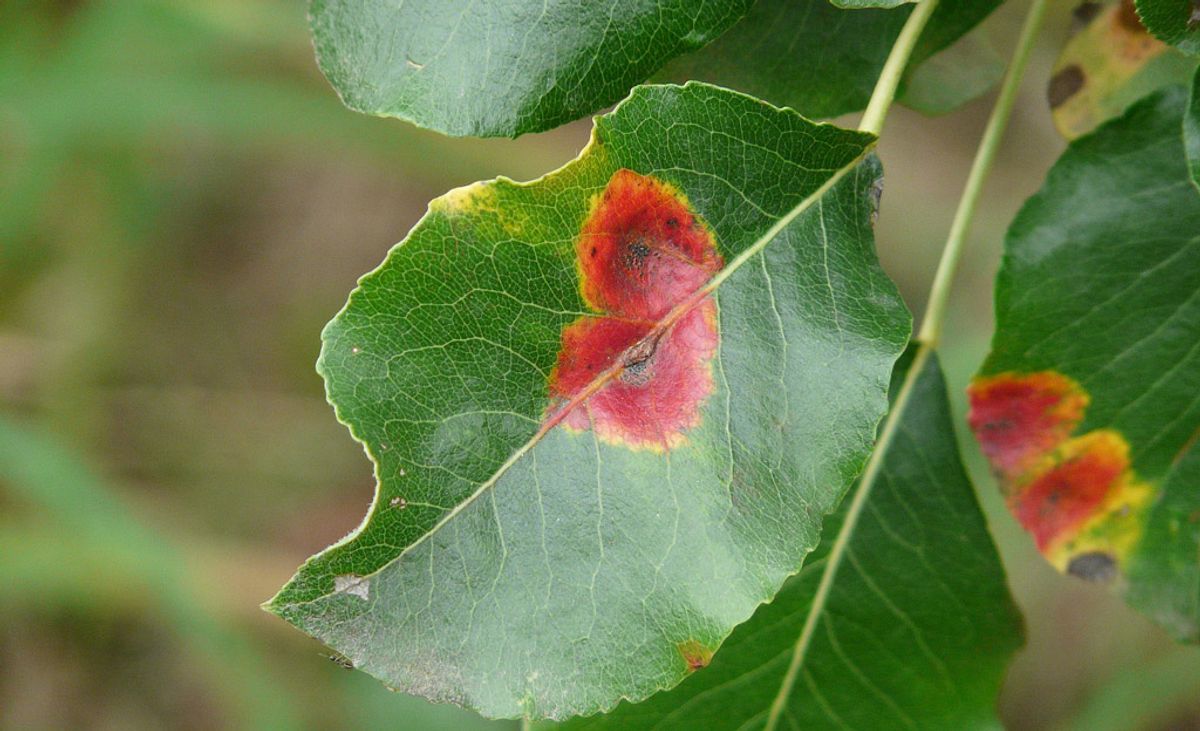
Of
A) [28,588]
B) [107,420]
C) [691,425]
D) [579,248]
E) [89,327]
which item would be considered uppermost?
[89,327]

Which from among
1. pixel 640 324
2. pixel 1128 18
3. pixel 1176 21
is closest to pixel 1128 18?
pixel 1128 18

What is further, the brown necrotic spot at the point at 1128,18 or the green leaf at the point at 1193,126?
the brown necrotic spot at the point at 1128,18

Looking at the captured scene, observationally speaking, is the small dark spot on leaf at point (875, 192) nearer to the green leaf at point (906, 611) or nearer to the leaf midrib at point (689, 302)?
the leaf midrib at point (689, 302)

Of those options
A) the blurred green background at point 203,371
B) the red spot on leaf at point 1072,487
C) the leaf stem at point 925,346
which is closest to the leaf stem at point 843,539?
the leaf stem at point 925,346

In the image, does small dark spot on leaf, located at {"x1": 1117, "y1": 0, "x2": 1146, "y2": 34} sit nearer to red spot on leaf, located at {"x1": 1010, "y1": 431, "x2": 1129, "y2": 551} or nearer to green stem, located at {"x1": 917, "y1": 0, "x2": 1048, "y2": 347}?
green stem, located at {"x1": 917, "y1": 0, "x2": 1048, "y2": 347}

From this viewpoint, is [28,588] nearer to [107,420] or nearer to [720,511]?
[107,420]

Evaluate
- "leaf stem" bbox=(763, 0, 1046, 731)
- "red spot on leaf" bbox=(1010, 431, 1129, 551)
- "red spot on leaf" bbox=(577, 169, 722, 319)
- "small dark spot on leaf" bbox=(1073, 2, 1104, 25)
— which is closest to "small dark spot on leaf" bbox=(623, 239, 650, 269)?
"red spot on leaf" bbox=(577, 169, 722, 319)

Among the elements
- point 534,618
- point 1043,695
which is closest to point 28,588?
point 534,618
